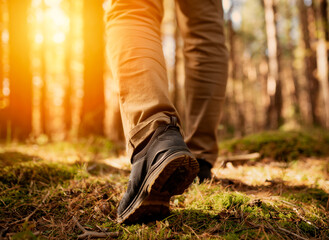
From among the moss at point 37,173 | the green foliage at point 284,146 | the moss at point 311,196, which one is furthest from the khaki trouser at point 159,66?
the green foliage at point 284,146

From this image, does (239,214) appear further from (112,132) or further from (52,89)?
(52,89)

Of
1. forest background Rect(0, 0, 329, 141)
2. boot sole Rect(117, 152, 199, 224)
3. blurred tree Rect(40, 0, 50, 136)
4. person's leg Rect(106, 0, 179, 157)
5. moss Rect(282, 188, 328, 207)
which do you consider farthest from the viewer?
blurred tree Rect(40, 0, 50, 136)

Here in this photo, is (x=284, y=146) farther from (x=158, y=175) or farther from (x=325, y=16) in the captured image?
(x=325, y=16)

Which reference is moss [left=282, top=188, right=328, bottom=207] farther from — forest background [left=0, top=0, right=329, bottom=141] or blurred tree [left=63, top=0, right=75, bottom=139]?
blurred tree [left=63, top=0, right=75, bottom=139]

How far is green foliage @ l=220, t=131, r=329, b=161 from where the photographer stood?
289 centimetres

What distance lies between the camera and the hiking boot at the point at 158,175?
0.92m

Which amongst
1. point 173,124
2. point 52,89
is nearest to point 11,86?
point 173,124

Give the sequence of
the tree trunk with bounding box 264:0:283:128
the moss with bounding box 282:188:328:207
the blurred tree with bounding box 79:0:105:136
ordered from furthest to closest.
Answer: the tree trunk with bounding box 264:0:283:128 < the blurred tree with bounding box 79:0:105:136 < the moss with bounding box 282:188:328:207

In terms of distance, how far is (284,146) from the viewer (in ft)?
9.93

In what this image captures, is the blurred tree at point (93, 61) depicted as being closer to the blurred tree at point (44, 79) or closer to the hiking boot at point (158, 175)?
the hiking boot at point (158, 175)

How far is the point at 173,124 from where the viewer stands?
41.7 inches

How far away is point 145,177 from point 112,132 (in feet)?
17.8

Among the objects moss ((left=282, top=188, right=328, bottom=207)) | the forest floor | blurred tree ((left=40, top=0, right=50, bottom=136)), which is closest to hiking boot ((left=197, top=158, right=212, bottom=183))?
the forest floor

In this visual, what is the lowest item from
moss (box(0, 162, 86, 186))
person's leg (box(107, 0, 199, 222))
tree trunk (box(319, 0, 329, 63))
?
moss (box(0, 162, 86, 186))
